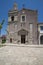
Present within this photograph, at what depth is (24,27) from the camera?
105ft

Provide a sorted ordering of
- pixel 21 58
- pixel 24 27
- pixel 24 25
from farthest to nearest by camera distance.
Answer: pixel 24 25 → pixel 24 27 → pixel 21 58

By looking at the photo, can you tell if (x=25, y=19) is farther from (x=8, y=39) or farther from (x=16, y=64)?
(x=16, y=64)

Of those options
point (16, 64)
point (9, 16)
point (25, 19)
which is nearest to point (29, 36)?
point (25, 19)

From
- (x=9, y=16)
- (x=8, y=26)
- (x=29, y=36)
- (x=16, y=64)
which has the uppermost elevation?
(x=9, y=16)

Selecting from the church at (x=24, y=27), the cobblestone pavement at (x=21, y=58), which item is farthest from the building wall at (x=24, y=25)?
the cobblestone pavement at (x=21, y=58)

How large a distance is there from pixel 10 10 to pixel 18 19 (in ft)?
9.56

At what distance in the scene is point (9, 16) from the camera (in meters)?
33.2

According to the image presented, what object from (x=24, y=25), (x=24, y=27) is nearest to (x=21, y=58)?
(x=24, y=27)

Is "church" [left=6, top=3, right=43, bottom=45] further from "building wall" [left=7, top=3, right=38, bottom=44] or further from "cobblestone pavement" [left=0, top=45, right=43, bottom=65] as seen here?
"cobblestone pavement" [left=0, top=45, right=43, bottom=65]

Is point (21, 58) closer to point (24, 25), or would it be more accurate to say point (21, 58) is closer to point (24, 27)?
point (24, 27)

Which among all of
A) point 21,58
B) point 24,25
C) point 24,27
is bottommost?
point 21,58

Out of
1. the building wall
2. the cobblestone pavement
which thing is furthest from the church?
the cobblestone pavement

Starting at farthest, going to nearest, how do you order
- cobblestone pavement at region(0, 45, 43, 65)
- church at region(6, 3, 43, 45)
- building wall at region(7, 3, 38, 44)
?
building wall at region(7, 3, 38, 44) → church at region(6, 3, 43, 45) → cobblestone pavement at region(0, 45, 43, 65)

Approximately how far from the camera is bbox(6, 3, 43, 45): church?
31266 millimetres
